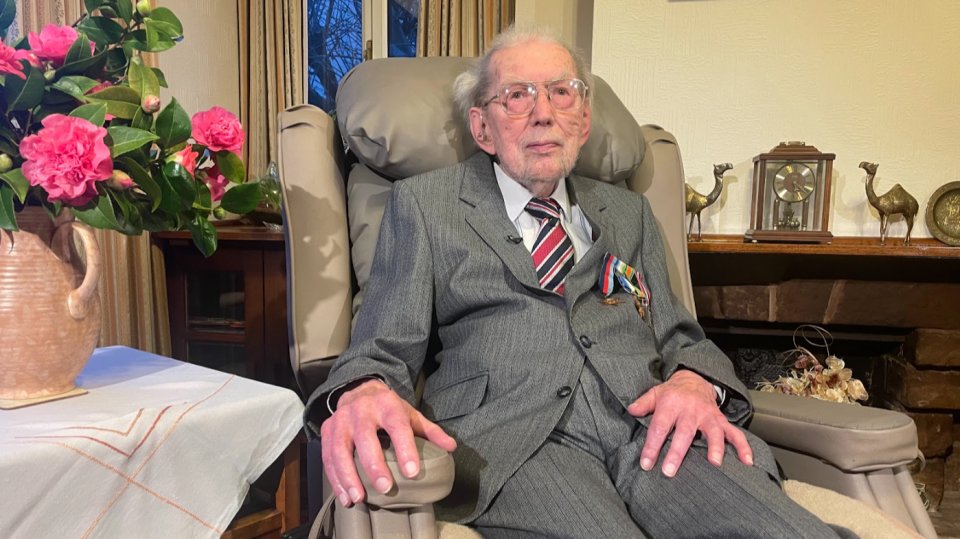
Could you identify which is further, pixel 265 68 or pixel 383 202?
pixel 265 68

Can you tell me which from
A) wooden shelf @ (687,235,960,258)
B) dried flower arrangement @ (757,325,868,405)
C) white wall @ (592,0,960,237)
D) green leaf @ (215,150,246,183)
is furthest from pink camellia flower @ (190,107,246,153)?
dried flower arrangement @ (757,325,868,405)

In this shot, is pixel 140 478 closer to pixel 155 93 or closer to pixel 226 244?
pixel 155 93

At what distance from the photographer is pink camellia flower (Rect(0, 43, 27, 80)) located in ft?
2.50

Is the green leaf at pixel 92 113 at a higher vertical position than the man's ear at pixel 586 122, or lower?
lower

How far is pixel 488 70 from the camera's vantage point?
1.24 metres

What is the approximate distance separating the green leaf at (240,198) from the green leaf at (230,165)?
0.02 meters

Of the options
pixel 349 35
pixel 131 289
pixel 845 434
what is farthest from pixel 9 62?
pixel 349 35

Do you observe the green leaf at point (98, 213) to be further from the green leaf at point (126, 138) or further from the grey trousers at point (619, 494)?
the grey trousers at point (619, 494)

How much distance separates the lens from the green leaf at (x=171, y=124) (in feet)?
2.90

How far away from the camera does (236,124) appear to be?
96 cm

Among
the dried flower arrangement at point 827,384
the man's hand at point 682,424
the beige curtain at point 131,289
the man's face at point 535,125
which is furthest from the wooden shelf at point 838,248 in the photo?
the beige curtain at point 131,289

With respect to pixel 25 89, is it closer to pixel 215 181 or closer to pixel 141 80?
pixel 141 80

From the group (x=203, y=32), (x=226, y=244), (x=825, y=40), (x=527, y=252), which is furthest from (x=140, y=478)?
(x=203, y=32)

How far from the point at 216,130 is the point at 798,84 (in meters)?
1.68
